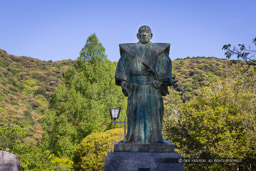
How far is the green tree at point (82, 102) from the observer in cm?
2647

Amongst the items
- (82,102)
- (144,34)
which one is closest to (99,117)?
(82,102)

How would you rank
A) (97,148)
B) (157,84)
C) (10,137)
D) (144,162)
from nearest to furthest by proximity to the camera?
(144,162) → (157,84) → (10,137) → (97,148)

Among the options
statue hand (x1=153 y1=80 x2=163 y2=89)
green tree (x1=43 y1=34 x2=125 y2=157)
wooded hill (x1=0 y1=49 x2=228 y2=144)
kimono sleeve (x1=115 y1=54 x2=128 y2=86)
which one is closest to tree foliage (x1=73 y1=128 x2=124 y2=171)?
green tree (x1=43 y1=34 x2=125 y2=157)

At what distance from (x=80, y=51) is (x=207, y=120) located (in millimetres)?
16706

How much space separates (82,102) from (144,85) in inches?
834

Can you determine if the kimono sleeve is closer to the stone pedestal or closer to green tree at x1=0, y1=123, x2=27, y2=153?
the stone pedestal

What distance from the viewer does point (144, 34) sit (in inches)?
258

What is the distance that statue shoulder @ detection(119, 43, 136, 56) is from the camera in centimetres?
652

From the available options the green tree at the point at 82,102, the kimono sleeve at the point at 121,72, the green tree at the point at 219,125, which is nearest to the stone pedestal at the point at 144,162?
the kimono sleeve at the point at 121,72

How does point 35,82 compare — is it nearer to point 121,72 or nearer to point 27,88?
point 27,88

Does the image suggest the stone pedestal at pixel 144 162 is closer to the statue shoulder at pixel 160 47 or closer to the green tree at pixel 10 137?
the statue shoulder at pixel 160 47

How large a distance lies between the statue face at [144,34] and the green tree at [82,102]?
20331 millimetres

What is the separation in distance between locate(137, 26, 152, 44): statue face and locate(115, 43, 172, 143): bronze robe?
0.10m

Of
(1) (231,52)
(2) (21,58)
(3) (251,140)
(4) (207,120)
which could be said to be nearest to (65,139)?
(4) (207,120)
